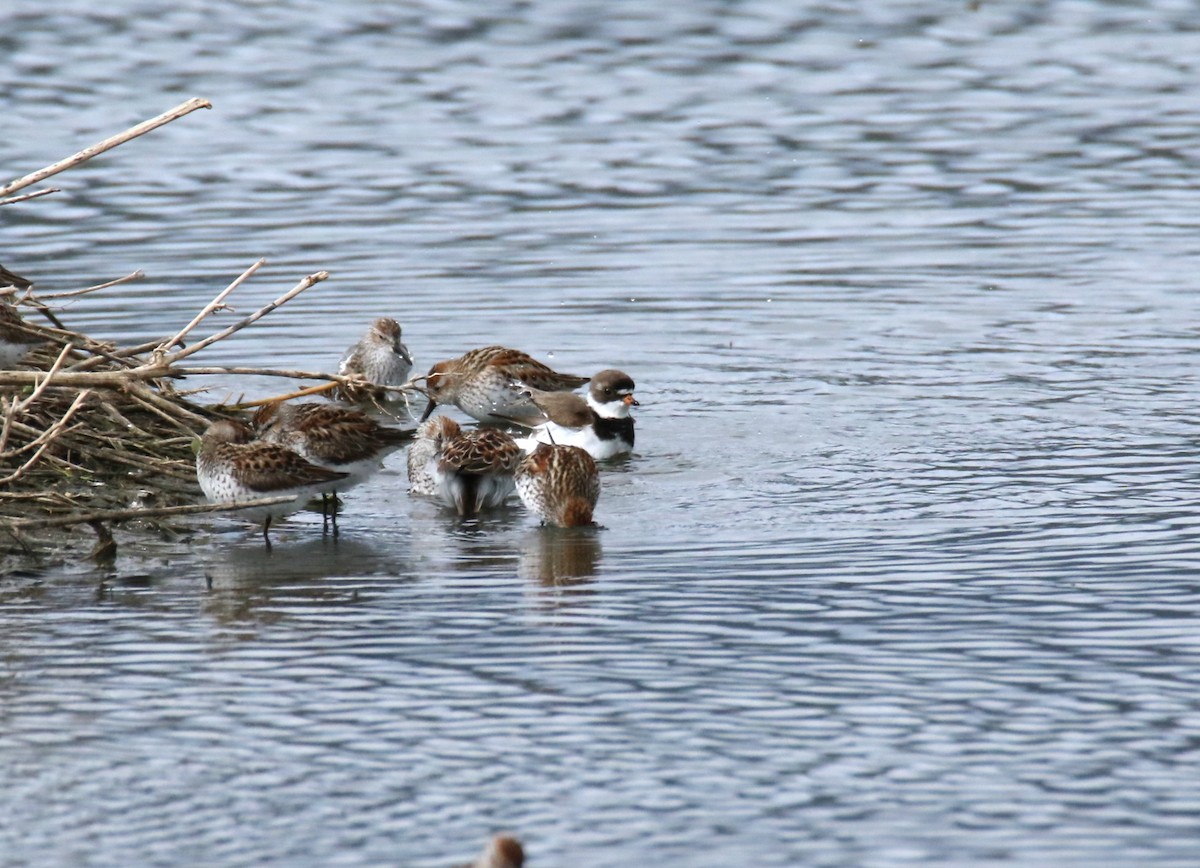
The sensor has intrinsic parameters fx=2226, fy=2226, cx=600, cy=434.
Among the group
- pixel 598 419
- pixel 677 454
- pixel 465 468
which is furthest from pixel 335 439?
pixel 677 454

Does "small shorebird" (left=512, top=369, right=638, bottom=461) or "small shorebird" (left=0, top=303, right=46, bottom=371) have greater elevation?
"small shorebird" (left=0, top=303, right=46, bottom=371)

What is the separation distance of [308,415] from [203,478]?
980 millimetres

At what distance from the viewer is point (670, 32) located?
93.7 ft

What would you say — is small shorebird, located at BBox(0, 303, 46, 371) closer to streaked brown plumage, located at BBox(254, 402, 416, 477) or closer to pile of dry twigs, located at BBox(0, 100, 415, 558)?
pile of dry twigs, located at BBox(0, 100, 415, 558)

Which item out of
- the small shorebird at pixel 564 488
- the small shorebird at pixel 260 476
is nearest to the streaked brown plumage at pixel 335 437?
the small shorebird at pixel 260 476

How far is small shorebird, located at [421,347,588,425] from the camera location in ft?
48.9

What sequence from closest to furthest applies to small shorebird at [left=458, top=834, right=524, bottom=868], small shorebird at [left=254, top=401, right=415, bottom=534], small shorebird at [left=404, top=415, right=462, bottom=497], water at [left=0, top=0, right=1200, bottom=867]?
small shorebird at [left=458, top=834, right=524, bottom=868]
water at [left=0, top=0, right=1200, bottom=867]
small shorebird at [left=254, top=401, right=415, bottom=534]
small shorebird at [left=404, top=415, right=462, bottom=497]

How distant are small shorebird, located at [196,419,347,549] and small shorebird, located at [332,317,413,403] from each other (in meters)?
3.78

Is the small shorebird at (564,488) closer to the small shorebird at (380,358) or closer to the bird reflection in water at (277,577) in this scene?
the bird reflection in water at (277,577)

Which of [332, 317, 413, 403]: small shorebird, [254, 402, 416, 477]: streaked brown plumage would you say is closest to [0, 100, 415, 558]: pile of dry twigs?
[254, 402, 416, 477]: streaked brown plumage

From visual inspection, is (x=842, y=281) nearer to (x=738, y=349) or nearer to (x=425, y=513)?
(x=738, y=349)

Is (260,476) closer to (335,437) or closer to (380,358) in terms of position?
(335,437)

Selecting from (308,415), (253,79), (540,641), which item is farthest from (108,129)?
(540,641)

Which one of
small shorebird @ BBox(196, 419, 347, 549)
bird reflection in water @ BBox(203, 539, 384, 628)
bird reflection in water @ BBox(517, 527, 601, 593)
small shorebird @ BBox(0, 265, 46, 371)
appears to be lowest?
bird reflection in water @ BBox(517, 527, 601, 593)
